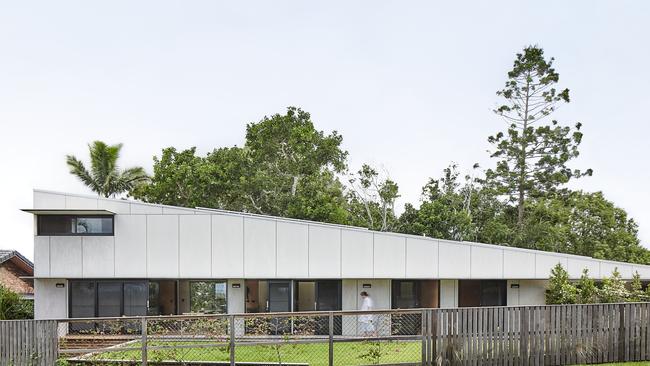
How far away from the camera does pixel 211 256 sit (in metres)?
17.9

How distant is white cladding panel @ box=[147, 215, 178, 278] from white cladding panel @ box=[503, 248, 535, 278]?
9.56m

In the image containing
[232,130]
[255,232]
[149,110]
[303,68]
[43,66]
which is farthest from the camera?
[232,130]

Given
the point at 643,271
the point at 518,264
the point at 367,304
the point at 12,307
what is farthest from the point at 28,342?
the point at 643,271

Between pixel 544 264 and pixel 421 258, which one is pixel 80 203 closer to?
pixel 421 258

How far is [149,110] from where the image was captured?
2719 centimetres

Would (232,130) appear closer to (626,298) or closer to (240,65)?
(240,65)

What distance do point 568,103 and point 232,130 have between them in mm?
18474

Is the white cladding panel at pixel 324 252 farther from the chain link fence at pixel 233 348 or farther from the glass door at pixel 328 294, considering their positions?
the chain link fence at pixel 233 348

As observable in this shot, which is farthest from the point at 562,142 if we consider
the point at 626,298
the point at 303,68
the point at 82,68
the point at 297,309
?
the point at 82,68

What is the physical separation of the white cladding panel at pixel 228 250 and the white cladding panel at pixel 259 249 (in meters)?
0.14

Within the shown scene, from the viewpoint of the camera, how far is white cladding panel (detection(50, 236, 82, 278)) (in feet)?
59.1

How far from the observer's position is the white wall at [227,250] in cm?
1788

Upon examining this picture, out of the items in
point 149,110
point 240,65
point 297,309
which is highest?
point 240,65

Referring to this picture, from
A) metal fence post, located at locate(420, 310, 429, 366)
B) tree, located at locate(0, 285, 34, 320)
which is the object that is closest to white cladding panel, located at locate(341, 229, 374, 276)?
metal fence post, located at locate(420, 310, 429, 366)
